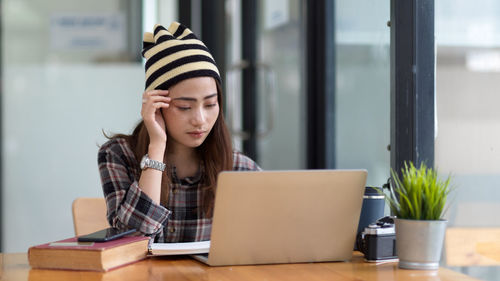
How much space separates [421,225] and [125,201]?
0.75m

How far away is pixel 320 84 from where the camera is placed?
2697 millimetres

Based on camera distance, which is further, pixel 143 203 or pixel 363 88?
pixel 363 88

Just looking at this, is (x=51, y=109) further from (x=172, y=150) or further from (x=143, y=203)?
(x=143, y=203)

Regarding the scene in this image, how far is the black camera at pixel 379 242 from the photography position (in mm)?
1524

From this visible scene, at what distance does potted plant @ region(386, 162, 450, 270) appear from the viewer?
1405 millimetres

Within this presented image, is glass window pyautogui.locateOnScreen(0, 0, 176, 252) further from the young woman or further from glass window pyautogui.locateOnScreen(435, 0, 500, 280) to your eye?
glass window pyautogui.locateOnScreen(435, 0, 500, 280)

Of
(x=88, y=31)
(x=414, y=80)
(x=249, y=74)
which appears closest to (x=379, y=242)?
(x=414, y=80)

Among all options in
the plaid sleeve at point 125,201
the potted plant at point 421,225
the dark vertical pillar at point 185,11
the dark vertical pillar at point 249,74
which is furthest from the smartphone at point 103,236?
the dark vertical pillar at point 185,11

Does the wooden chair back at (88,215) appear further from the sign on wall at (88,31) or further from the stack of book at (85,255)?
the sign on wall at (88,31)

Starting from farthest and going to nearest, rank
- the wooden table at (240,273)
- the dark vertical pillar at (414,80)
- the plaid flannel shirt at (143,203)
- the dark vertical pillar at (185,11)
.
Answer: the dark vertical pillar at (185,11) < the dark vertical pillar at (414,80) < the plaid flannel shirt at (143,203) < the wooden table at (240,273)

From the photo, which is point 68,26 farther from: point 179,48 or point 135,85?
point 179,48

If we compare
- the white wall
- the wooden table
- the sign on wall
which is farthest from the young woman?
the sign on wall

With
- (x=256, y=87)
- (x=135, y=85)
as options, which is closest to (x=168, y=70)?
(x=256, y=87)

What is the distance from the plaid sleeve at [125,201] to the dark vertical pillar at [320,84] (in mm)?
965
